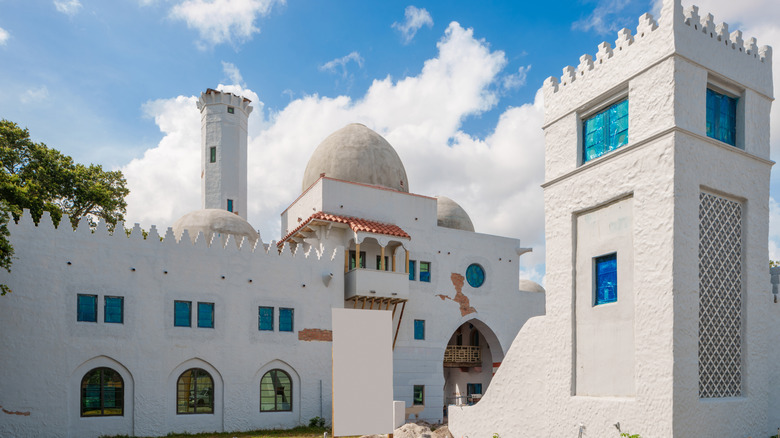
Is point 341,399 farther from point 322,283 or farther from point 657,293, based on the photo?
point 322,283

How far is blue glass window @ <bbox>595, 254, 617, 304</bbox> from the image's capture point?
1004 centimetres

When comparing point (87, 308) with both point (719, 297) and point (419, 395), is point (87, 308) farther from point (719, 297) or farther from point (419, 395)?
point (719, 297)

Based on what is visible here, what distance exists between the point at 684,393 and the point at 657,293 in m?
1.52

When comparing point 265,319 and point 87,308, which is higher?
point 87,308

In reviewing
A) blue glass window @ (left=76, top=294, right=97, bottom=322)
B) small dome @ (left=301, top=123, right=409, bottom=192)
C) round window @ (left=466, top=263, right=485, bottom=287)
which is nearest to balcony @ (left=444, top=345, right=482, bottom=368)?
round window @ (left=466, top=263, right=485, bottom=287)

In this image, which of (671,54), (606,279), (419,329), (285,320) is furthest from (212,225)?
(671,54)

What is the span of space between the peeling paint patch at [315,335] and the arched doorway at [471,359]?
6.53 meters

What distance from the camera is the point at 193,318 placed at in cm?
1894

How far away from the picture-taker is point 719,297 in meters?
9.53

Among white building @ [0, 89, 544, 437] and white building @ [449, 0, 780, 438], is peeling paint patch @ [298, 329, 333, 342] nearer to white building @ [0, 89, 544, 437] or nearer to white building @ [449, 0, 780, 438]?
white building @ [0, 89, 544, 437]

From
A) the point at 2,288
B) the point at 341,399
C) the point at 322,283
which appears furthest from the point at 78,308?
the point at 341,399

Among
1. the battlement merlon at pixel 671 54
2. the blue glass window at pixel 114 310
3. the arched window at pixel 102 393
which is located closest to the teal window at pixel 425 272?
Result: the blue glass window at pixel 114 310

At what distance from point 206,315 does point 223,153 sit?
1221 centimetres

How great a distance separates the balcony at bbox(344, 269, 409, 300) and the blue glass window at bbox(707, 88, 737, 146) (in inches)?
549
